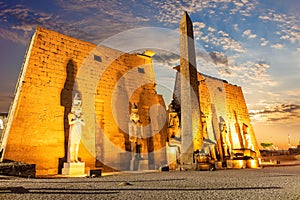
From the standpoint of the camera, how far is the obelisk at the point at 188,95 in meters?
9.28

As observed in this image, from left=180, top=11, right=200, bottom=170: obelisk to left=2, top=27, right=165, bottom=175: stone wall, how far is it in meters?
3.15

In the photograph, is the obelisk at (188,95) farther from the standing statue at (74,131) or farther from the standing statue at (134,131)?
the standing statue at (74,131)

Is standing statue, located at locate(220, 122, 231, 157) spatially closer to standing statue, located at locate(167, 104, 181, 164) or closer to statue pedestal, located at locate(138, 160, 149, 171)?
standing statue, located at locate(167, 104, 181, 164)

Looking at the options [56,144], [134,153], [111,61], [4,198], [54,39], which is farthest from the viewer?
[111,61]

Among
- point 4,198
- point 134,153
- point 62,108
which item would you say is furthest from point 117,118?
point 4,198

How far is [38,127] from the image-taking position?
28.5ft

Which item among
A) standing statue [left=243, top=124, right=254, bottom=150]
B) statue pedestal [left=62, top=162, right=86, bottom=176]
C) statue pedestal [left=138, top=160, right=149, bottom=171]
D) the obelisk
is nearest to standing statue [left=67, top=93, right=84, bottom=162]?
statue pedestal [left=62, top=162, right=86, bottom=176]

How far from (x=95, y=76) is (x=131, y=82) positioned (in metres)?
2.16

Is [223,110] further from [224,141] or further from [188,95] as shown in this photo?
[188,95]

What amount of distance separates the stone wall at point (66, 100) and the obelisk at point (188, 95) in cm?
315

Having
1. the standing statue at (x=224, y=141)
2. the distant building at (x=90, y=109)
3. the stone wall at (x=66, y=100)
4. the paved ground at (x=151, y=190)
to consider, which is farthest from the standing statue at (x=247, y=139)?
the paved ground at (x=151, y=190)

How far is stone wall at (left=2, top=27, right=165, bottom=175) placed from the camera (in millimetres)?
8477

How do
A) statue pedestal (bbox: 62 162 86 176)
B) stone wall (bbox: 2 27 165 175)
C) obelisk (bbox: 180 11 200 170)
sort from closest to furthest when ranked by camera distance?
statue pedestal (bbox: 62 162 86 176)
stone wall (bbox: 2 27 165 175)
obelisk (bbox: 180 11 200 170)

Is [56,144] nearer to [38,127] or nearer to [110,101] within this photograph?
[38,127]
